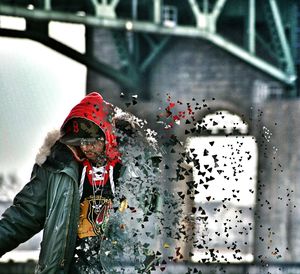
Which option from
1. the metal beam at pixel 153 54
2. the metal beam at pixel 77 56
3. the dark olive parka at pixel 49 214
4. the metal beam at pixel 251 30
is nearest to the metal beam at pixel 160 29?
the metal beam at pixel 251 30

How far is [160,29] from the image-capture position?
18.4m

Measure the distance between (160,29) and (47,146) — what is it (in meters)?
13.3

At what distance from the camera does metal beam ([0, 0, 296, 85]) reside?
16938 millimetres

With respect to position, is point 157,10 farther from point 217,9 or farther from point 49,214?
point 49,214

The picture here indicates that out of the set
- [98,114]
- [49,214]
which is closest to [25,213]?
[49,214]

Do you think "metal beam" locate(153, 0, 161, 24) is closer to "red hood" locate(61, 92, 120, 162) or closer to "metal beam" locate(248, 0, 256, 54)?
"metal beam" locate(248, 0, 256, 54)

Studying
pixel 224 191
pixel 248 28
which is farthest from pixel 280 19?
pixel 224 191

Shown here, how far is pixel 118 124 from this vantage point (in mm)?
5426

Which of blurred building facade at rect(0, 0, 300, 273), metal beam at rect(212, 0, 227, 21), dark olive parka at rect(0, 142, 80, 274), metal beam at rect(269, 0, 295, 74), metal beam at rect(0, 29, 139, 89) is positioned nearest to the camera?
dark olive parka at rect(0, 142, 80, 274)

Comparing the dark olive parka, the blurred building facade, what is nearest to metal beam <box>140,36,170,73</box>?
the blurred building facade

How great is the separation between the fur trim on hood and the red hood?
0.06 meters

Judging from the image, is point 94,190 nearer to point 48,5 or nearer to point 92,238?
point 92,238

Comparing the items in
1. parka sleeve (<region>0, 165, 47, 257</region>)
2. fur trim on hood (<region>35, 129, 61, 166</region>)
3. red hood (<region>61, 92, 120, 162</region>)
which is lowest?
parka sleeve (<region>0, 165, 47, 257</region>)

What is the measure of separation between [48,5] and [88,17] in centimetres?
72
